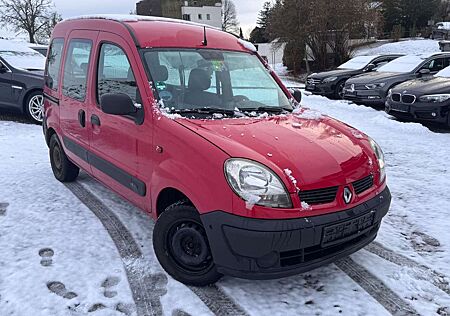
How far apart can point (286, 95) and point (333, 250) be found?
1.83 m

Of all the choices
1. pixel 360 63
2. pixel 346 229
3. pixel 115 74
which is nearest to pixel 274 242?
pixel 346 229

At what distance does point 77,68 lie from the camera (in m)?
4.63

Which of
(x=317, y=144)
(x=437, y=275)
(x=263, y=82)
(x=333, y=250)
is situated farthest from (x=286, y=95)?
(x=437, y=275)

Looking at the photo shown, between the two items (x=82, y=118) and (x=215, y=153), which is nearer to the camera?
(x=215, y=153)

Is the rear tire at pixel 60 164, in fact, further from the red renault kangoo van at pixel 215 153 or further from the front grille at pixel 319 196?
the front grille at pixel 319 196

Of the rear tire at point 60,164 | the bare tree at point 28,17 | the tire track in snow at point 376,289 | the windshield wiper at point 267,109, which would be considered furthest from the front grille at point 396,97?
the bare tree at point 28,17

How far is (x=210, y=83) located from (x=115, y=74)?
0.91 metres

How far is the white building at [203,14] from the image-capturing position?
208 feet

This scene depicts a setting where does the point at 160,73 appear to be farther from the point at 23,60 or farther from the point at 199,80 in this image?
the point at 23,60

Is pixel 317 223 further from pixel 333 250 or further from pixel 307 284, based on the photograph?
pixel 307 284

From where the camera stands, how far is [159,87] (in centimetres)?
352

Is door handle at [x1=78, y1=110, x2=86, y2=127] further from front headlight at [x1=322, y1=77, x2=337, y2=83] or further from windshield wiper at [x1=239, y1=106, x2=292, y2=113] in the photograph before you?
front headlight at [x1=322, y1=77, x2=337, y2=83]

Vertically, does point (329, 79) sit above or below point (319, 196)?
above

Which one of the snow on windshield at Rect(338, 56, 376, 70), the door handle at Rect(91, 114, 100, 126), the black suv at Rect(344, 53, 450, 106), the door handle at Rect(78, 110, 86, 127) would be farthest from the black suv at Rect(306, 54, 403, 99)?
the door handle at Rect(91, 114, 100, 126)
